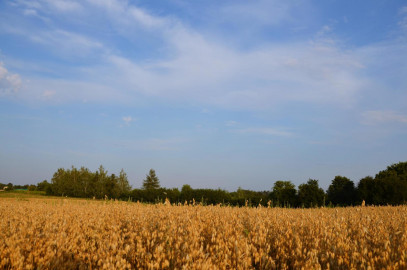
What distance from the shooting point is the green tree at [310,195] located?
16812 mm

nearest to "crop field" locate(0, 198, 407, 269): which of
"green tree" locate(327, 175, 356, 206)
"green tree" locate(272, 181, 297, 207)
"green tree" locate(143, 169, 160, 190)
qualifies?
"green tree" locate(272, 181, 297, 207)

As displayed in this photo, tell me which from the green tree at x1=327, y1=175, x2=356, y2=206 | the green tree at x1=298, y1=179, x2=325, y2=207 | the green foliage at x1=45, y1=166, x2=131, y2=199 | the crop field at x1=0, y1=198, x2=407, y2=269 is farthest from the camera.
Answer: the green foliage at x1=45, y1=166, x2=131, y2=199

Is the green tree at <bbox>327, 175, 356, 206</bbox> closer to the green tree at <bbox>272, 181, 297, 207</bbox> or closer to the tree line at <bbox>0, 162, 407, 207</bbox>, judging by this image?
the tree line at <bbox>0, 162, 407, 207</bbox>

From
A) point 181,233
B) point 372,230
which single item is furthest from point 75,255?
point 372,230

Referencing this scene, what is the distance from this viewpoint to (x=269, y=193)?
808 inches

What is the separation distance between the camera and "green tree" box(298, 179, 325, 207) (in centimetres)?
1681

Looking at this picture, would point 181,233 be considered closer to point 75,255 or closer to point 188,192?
point 75,255

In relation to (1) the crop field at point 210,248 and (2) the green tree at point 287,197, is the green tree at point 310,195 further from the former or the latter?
(1) the crop field at point 210,248

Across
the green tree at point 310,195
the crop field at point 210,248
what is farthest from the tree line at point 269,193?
the crop field at point 210,248

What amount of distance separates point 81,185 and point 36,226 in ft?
77.9

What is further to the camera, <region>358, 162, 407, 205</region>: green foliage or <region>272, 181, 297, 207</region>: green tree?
<region>272, 181, 297, 207</region>: green tree

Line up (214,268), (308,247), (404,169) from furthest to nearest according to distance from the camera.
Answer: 1. (404,169)
2. (308,247)
3. (214,268)

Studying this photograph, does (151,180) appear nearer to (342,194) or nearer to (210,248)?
(342,194)

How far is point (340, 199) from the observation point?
1808 centimetres
